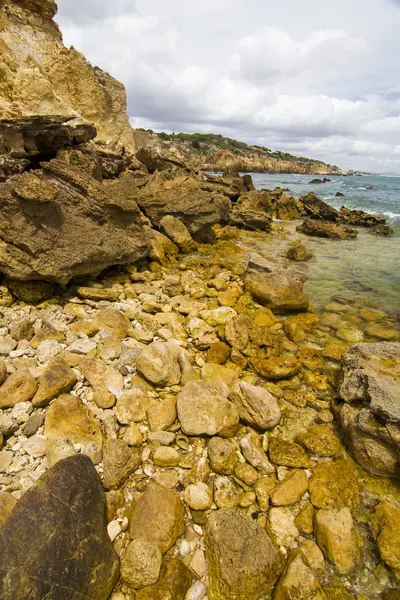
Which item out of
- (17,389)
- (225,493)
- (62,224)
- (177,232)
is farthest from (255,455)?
(177,232)

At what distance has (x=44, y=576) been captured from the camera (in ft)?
7.06

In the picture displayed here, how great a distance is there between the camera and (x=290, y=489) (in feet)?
11.2

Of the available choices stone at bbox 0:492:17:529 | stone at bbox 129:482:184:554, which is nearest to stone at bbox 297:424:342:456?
stone at bbox 129:482:184:554

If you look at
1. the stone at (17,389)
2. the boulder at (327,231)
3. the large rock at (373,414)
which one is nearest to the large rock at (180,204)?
the boulder at (327,231)

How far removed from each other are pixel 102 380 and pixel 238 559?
2626 mm

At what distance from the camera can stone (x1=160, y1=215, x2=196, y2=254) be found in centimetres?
1170

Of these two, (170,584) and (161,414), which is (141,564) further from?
(161,414)

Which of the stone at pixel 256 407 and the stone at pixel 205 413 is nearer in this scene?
the stone at pixel 205 413

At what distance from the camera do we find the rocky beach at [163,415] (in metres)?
2.61

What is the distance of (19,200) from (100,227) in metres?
1.87

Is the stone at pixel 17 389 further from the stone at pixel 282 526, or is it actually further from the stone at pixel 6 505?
the stone at pixel 282 526

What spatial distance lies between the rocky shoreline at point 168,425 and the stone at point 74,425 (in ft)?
0.07

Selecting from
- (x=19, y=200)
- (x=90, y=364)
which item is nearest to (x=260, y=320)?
(x=90, y=364)

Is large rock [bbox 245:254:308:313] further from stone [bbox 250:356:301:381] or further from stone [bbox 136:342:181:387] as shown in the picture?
stone [bbox 136:342:181:387]
